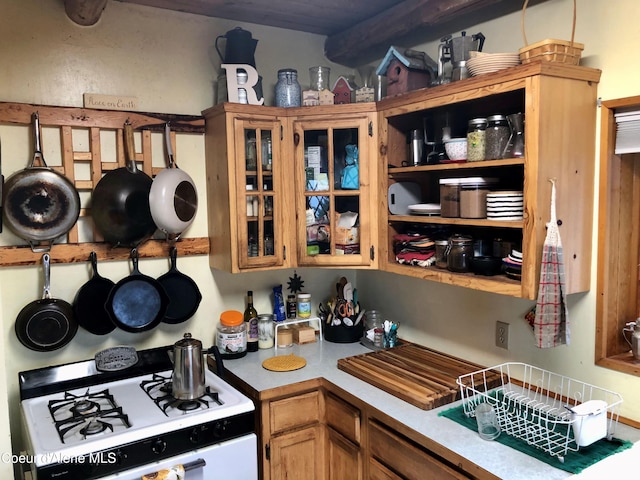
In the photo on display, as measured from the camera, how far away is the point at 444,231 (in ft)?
7.09

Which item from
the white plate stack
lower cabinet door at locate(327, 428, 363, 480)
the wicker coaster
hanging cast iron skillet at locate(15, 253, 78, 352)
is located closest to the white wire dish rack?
lower cabinet door at locate(327, 428, 363, 480)

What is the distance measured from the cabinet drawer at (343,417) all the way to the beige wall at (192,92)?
1.97ft

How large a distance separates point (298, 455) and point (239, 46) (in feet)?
5.86

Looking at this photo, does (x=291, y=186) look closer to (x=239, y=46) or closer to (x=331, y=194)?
(x=331, y=194)

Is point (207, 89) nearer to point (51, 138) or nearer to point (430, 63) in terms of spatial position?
point (51, 138)

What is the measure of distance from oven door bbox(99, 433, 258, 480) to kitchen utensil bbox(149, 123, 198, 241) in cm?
91

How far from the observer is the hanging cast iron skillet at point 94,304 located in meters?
2.12

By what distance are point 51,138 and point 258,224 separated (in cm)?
90

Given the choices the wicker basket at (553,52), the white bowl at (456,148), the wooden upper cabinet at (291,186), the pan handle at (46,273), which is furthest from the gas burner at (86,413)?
the wicker basket at (553,52)

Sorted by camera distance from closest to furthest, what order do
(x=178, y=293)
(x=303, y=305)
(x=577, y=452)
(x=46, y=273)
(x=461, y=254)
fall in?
1. (x=577, y=452)
2. (x=461, y=254)
3. (x=46, y=273)
4. (x=178, y=293)
5. (x=303, y=305)

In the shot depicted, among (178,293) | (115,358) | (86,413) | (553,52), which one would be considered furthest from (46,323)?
(553,52)

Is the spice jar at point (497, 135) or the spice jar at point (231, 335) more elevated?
the spice jar at point (497, 135)

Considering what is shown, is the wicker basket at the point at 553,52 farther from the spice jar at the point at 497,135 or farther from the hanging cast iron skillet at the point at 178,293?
the hanging cast iron skillet at the point at 178,293

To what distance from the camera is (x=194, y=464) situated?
170cm
